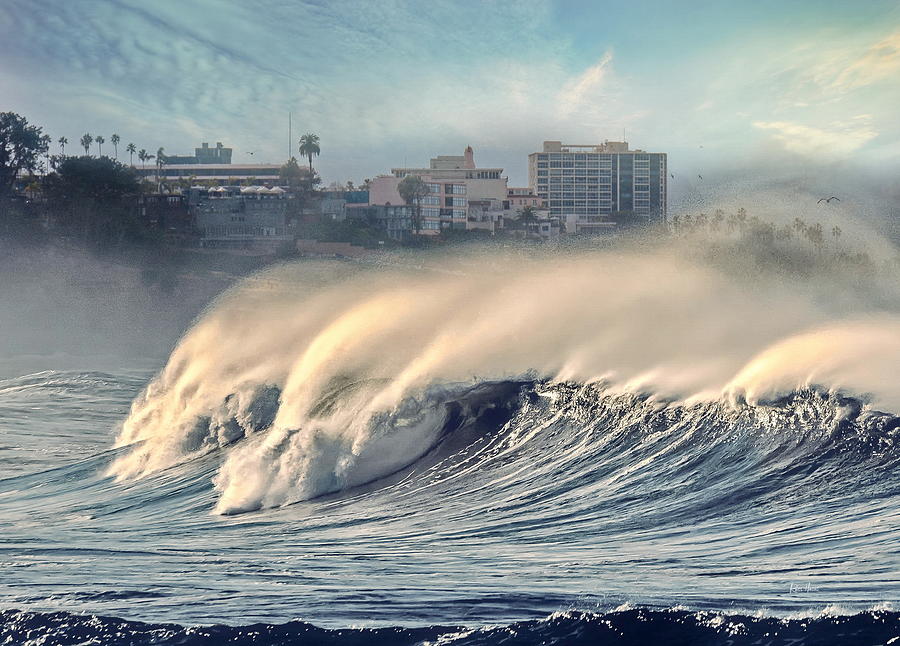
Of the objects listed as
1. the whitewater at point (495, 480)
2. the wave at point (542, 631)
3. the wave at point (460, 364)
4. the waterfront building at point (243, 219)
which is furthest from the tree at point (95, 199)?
the wave at point (542, 631)

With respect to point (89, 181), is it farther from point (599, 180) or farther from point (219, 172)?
point (599, 180)

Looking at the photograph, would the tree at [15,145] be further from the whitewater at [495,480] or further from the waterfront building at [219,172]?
the whitewater at [495,480]

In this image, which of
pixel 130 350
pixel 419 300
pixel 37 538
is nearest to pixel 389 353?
pixel 419 300

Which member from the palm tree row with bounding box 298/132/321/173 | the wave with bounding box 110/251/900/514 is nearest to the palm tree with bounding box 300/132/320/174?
the palm tree row with bounding box 298/132/321/173

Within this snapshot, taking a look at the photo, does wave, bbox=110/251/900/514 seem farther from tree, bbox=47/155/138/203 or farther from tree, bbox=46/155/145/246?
tree, bbox=47/155/138/203

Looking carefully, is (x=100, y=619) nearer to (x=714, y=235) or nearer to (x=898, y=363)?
(x=898, y=363)

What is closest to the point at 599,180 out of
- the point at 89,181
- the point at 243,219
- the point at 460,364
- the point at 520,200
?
the point at 520,200
